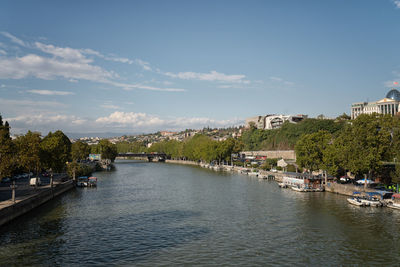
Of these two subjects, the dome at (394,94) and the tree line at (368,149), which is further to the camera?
the dome at (394,94)

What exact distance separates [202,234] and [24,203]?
23.5m

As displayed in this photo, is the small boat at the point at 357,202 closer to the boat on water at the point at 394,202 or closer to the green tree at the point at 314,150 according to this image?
the boat on water at the point at 394,202

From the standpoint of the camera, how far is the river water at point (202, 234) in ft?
87.0

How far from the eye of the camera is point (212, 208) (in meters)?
46.3

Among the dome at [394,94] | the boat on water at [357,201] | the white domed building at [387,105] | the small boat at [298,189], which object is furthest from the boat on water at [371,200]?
the dome at [394,94]

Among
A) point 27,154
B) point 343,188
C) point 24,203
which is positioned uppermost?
point 27,154

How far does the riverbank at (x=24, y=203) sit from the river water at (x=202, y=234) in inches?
39.0

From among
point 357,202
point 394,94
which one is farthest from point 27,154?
point 394,94

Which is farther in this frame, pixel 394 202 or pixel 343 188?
pixel 343 188

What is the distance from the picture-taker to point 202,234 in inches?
1291

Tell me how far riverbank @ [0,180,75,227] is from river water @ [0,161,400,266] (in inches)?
39.0

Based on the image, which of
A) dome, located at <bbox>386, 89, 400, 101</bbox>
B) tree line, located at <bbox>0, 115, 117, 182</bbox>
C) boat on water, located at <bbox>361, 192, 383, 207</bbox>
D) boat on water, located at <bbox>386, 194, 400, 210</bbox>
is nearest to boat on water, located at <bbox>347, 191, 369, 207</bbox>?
boat on water, located at <bbox>361, 192, 383, 207</bbox>

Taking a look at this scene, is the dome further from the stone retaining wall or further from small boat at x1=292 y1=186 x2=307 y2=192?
small boat at x1=292 y1=186 x2=307 y2=192

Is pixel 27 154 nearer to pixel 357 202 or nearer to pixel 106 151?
pixel 357 202
